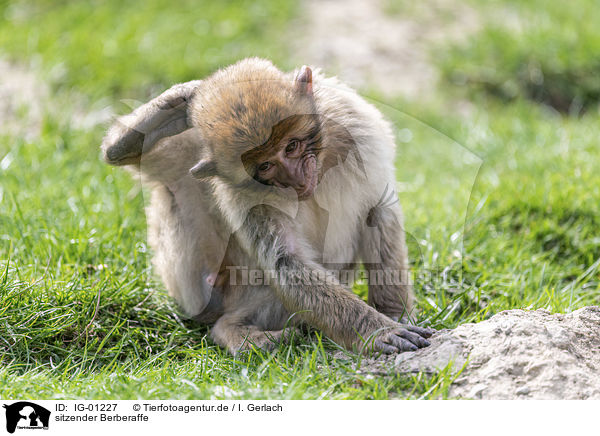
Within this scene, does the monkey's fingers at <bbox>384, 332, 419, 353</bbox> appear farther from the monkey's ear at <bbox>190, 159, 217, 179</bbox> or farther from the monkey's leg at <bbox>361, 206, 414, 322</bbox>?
the monkey's ear at <bbox>190, 159, 217, 179</bbox>

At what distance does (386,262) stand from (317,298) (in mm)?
662

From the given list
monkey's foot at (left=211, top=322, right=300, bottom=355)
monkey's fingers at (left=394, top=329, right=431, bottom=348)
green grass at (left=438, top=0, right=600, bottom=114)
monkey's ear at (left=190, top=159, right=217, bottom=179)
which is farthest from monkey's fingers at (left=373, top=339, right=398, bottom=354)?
green grass at (left=438, top=0, right=600, bottom=114)

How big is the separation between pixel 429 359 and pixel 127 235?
2630 mm

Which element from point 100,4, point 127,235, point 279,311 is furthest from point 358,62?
point 279,311

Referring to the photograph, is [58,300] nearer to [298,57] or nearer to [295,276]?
[295,276]

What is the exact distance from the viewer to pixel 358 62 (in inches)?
350

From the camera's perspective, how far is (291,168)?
3637 millimetres

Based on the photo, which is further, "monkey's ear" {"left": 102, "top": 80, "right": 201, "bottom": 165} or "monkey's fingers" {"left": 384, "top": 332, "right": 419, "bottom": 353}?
"monkey's ear" {"left": 102, "top": 80, "right": 201, "bottom": 165}

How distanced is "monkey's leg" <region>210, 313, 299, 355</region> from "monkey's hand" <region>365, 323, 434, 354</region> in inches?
21.1

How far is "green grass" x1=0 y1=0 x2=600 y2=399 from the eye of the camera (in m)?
3.75
